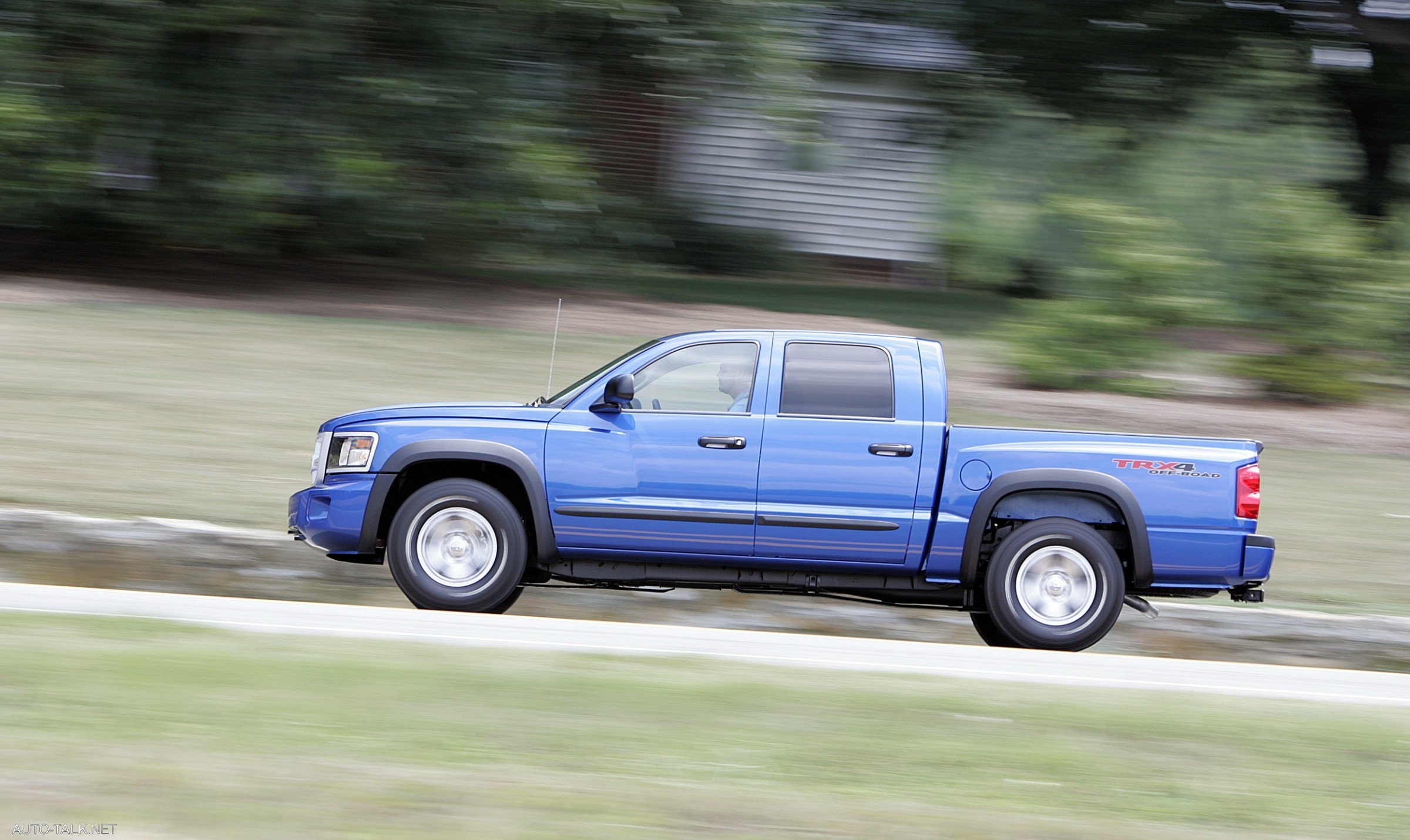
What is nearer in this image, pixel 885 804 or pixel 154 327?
pixel 885 804

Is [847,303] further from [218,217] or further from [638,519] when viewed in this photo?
[638,519]

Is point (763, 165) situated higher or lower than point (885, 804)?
higher

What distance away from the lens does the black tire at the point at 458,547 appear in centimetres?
714

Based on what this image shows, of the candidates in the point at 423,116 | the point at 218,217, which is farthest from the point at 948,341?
the point at 218,217

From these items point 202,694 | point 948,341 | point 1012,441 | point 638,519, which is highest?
point 948,341

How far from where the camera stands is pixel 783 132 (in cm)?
1739

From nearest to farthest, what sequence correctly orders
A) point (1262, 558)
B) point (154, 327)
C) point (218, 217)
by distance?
point (1262, 558) < point (154, 327) < point (218, 217)

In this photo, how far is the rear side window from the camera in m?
7.18

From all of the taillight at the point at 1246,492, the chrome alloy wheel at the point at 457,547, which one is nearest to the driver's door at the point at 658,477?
the chrome alloy wheel at the point at 457,547

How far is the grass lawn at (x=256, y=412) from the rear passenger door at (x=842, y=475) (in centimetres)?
276

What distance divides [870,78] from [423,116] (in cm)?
800

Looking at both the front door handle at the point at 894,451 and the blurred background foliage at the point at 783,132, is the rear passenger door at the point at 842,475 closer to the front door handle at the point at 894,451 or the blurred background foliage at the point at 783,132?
the front door handle at the point at 894,451

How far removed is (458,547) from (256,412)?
15.5ft

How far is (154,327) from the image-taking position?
14.1 metres
